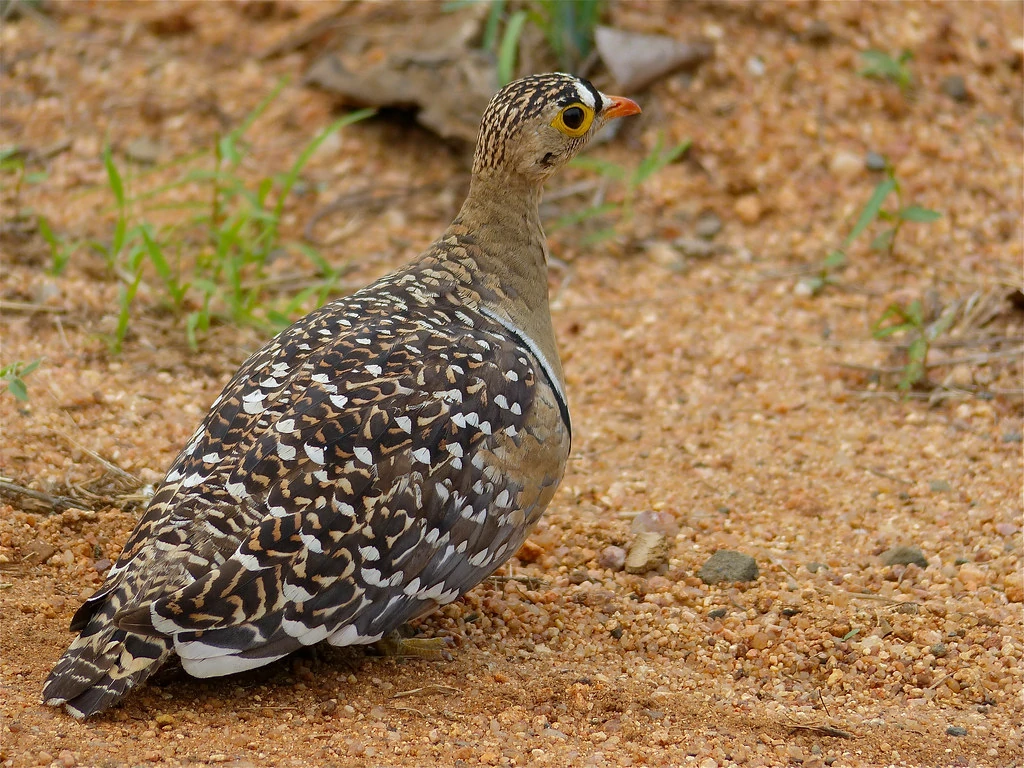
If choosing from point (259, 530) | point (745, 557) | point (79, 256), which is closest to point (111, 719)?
point (259, 530)

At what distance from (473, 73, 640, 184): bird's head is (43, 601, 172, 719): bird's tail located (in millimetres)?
2377

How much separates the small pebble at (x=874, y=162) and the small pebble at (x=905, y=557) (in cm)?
363

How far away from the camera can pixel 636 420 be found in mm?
6129

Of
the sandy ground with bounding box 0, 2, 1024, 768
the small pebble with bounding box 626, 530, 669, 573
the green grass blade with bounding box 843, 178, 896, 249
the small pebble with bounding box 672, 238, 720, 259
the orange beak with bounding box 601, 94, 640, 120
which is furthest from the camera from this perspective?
the small pebble with bounding box 672, 238, 720, 259

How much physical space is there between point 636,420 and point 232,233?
2.43 meters

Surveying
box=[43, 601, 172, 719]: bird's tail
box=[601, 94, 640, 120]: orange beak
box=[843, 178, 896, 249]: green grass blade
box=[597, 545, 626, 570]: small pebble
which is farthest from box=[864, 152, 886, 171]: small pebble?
box=[43, 601, 172, 719]: bird's tail

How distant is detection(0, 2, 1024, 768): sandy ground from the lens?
378cm

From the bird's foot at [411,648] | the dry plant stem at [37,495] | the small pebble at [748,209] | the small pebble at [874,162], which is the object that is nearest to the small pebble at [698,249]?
the small pebble at [748,209]

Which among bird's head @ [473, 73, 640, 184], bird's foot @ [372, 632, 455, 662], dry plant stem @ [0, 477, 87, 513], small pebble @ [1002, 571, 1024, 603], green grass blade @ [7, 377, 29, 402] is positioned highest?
bird's head @ [473, 73, 640, 184]

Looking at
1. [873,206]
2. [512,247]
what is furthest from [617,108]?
[873,206]

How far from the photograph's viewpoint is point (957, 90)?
8148mm

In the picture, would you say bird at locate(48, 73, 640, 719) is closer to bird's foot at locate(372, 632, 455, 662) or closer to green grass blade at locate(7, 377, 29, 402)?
bird's foot at locate(372, 632, 455, 662)

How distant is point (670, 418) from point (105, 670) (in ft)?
11.3

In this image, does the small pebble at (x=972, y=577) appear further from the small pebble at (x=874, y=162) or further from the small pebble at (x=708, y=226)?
the small pebble at (x=874, y=162)
